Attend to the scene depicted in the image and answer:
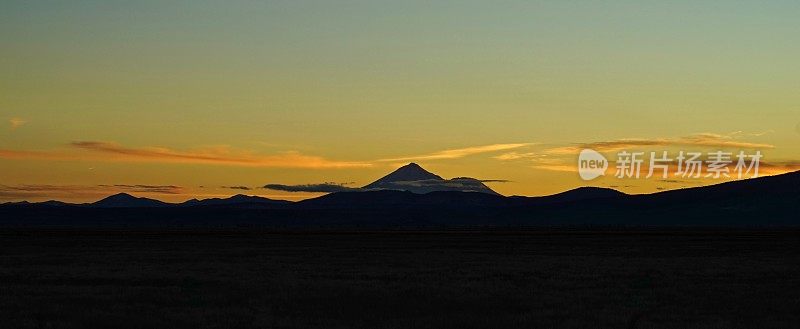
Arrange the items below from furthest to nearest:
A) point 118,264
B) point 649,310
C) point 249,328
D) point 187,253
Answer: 1. point 187,253
2. point 118,264
3. point 649,310
4. point 249,328

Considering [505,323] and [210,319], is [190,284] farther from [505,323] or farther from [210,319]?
[505,323]

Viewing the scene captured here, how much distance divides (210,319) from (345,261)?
2884 cm

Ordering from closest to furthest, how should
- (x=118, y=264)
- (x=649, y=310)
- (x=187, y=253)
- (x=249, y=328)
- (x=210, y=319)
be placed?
1. (x=249, y=328)
2. (x=210, y=319)
3. (x=649, y=310)
4. (x=118, y=264)
5. (x=187, y=253)

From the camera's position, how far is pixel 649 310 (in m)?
29.7

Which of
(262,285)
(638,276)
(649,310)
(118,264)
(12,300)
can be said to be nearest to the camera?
(649,310)

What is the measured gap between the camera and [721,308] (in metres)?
30.5

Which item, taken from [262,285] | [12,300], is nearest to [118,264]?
[262,285]

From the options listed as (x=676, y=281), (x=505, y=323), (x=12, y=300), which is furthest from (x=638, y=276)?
(x=12, y=300)

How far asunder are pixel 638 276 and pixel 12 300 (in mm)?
25103

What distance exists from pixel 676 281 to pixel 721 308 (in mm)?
10164

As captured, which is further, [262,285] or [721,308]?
[262,285]

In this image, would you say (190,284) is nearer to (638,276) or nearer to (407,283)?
(407,283)

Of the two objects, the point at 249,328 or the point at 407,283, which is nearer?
the point at 249,328

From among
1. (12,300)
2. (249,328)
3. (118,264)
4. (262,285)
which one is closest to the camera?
(249,328)
